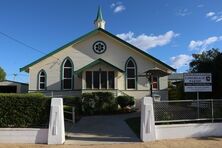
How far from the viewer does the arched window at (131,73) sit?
1009 inches

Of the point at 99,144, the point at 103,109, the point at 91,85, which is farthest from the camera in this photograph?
the point at 91,85

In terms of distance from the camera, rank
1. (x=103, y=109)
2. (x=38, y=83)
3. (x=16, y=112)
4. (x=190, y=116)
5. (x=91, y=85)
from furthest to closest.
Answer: (x=38, y=83) < (x=91, y=85) < (x=103, y=109) < (x=190, y=116) < (x=16, y=112)

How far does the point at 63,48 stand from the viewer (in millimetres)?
25500

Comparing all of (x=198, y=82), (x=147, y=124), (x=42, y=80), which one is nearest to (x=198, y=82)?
(x=198, y=82)

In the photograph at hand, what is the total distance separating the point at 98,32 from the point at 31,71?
697cm

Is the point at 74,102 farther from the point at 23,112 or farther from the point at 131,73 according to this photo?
the point at 23,112

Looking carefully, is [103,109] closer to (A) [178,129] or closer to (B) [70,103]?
(B) [70,103]

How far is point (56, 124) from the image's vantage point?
11.4 meters

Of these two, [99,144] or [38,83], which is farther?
[38,83]

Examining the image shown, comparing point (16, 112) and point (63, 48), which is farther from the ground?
point (63, 48)

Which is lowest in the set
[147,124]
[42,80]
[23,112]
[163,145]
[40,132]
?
[163,145]

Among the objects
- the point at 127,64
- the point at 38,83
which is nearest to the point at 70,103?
the point at 38,83

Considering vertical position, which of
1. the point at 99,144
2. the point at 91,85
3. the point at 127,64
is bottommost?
the point at 99,144

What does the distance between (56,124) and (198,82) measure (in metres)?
7.11
